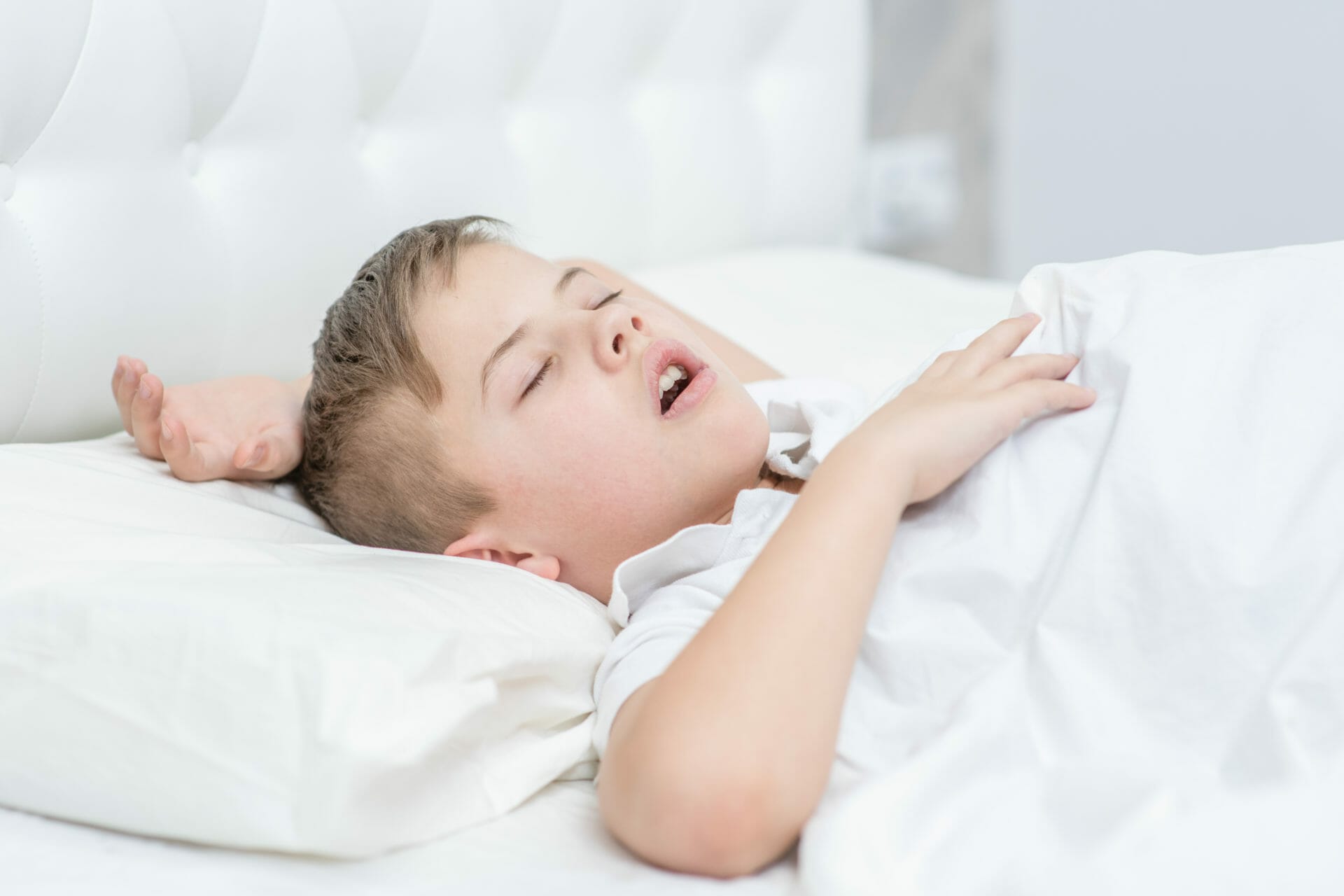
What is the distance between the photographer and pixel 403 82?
4.43 ft

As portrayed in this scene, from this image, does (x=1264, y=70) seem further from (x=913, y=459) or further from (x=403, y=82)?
(x=913, y=459)

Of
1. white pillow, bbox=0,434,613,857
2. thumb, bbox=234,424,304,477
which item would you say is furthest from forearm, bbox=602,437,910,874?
thumb, bbox=234,424,304,477

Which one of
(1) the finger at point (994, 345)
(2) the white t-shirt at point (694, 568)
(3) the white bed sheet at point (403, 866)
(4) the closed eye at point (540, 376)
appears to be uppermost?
(1) the finger at point (994, 345)

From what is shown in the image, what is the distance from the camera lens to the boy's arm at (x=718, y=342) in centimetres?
124

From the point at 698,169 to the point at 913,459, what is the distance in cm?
103

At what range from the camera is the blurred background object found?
7.52 feet

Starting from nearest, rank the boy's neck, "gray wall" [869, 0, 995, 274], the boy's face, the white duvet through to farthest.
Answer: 1. the white duvet
2. the boy's face
3. the boy's neck
4. "gray wall" [869, 0, 995, 274]

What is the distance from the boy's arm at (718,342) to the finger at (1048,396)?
0.45 metres

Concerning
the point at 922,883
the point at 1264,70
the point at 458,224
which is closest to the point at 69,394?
the point at 458,224

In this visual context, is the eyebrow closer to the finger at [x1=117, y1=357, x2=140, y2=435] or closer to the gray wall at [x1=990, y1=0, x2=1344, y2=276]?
the finger at [x1=117, y1=357, x2=140, y2=435]

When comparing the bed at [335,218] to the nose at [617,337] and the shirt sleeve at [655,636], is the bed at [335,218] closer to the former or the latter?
the shirt sleeve at [655,636]

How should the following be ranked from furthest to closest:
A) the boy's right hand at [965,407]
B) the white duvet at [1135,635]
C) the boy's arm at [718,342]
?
1. the boy's arm at [718,342]
2. the boy's right hand at [965,407]
3. the white duvet at [1135,635]

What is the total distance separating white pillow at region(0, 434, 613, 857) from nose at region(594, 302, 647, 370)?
7.6 inches

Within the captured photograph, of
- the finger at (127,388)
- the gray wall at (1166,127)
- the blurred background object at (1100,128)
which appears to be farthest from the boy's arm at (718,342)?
the gray wall at (1166,127)
